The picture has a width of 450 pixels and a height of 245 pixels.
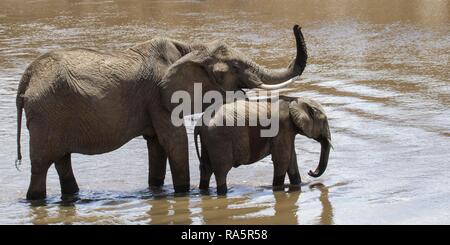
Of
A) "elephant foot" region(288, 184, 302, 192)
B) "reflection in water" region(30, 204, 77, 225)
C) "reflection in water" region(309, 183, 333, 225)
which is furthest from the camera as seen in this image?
"elephant foot" region(288, 184, 302, 192)

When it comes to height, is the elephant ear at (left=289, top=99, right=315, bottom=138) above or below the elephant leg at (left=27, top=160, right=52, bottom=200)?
above

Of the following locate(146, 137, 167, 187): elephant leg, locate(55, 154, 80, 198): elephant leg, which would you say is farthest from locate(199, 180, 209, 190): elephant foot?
locate(55, 154, 80, 198): elephant leg

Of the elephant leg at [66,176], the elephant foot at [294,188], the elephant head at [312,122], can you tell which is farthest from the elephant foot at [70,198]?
the elephant head at [312,122]

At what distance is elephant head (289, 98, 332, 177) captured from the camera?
11.0 m

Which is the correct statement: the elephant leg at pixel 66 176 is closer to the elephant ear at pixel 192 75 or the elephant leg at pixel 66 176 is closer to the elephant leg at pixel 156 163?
the elephant leg at pixel 156 163

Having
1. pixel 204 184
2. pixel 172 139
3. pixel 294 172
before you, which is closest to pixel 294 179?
pixel 294 172

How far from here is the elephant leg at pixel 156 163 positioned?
1132cm

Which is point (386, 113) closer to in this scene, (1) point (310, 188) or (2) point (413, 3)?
(1) point (310, 188)

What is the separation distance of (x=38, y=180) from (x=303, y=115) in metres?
2.66

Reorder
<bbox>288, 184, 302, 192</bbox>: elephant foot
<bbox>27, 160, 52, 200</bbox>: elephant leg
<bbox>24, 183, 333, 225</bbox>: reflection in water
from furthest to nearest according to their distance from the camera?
<bbox>288, 184, 302, 192</bbox>: elephant foot, <bbox>27, 160, 52, 200</bbox>: elephant leg, <bbox>24, 183, 333, 225</bbox>: reflection in water

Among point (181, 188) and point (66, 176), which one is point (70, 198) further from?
point (181, 188)

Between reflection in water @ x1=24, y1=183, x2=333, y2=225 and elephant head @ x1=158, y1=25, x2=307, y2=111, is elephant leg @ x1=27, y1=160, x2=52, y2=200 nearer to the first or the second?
reflection in water @ x1=24, y1=183, x2=333, y2=225

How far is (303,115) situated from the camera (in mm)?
11016
